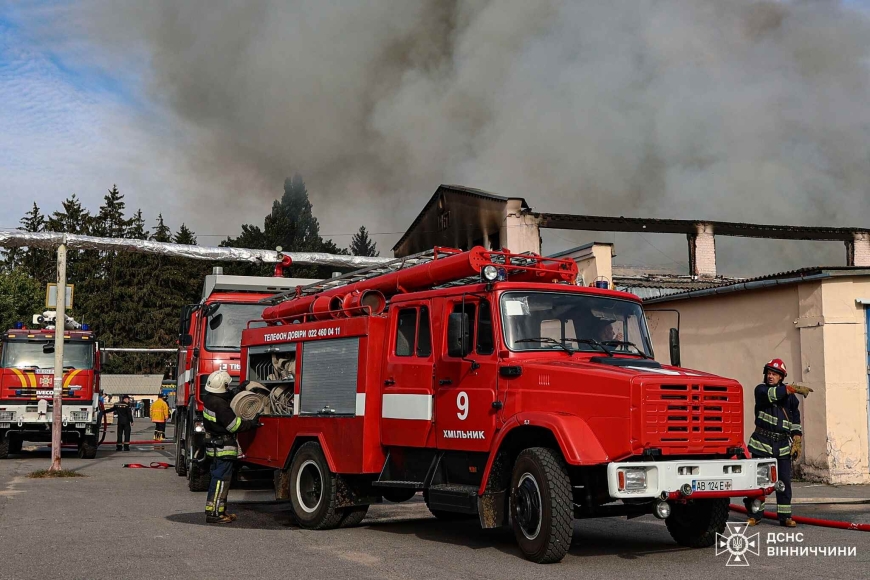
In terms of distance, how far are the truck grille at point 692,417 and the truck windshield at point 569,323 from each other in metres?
1.15

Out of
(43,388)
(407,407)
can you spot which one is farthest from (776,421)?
(43,388)

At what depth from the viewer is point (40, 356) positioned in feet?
72.7

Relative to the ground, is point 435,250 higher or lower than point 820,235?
lower

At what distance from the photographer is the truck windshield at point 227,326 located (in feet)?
49.3

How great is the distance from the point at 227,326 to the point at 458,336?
24.0ft

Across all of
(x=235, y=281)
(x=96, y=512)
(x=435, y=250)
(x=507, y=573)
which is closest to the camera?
(x=507, y=573)

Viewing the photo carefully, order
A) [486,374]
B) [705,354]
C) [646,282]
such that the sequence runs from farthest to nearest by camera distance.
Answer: [646,282]
[705,354]
[486,374]

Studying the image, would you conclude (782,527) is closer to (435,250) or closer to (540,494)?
(540,494)

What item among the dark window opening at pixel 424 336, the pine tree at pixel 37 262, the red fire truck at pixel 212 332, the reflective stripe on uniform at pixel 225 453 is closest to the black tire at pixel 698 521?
the dark window opening at pixel 424 336

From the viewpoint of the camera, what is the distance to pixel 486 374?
8.75 meters

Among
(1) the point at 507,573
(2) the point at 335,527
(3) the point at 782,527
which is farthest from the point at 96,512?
(3) the point at 782,527

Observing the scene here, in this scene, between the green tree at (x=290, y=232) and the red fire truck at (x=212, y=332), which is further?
the green tree at (x=290, y=232)

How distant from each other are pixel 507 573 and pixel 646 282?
2008 cm

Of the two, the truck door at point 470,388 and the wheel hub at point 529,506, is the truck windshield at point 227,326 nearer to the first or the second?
the truck door at point 470,388
